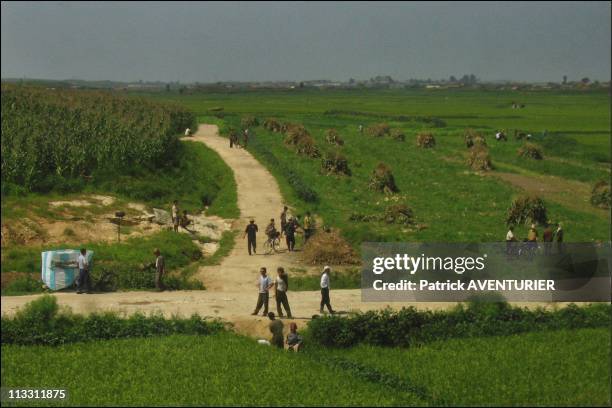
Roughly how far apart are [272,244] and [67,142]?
15.6 meters

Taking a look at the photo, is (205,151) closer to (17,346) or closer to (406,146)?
(406,146)

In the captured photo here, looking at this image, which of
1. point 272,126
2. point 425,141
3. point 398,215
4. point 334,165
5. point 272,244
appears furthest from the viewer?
point 272,126

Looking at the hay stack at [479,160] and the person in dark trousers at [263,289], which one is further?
the hay stack at [479,160]

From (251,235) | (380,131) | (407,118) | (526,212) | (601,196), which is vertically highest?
(407,118)

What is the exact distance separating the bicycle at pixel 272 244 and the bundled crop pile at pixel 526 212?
1211cm

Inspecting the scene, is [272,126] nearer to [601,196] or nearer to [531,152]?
[531,152]

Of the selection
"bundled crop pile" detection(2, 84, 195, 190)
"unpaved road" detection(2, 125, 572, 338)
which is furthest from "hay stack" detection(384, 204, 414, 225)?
"bundled crop pile" detection(2, 84, 195, 190)

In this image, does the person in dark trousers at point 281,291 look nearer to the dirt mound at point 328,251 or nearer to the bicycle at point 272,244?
the dirt mound at point 328,251

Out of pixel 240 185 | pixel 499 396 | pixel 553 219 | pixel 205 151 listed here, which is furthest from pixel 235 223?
pixel 205 151

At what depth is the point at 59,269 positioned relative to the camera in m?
20.9

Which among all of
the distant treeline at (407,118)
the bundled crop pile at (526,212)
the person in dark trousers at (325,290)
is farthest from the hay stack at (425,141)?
the person in dark trousers at (325,290)

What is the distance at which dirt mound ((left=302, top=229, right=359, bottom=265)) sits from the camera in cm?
2492

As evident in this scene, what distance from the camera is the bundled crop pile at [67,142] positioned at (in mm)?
31953

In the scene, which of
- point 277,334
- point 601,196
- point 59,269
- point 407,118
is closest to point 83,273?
point 59,269
